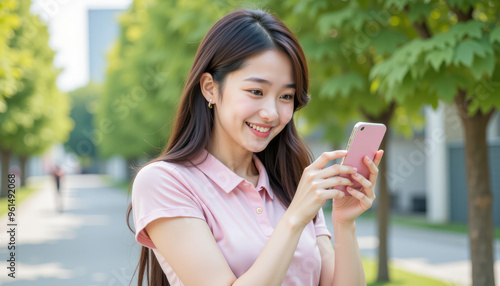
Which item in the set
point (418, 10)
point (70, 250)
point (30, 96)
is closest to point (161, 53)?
point (70, 250)

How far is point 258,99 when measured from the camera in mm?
2008

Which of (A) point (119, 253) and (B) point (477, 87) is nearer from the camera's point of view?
(B) point (477, 87)

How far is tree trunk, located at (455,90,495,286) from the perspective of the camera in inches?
221

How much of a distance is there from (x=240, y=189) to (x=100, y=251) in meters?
9.72

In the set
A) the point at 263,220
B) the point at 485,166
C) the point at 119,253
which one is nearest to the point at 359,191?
the point at 263,220

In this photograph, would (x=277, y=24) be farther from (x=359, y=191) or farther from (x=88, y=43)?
(x=88, y=43)

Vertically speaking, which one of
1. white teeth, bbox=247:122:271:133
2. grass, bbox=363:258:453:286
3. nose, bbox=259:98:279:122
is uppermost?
nose, bbox=259:98:279:122

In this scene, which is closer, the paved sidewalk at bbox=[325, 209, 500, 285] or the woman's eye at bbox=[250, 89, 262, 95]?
the woman's eye at bbox=[250, 89, 262, 95]

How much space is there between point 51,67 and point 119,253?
1574cm

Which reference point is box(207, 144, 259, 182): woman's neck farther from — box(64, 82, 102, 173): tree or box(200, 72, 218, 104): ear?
box(64, 82, 102, 173): tree

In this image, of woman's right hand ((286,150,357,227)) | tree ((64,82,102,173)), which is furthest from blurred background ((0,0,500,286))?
tree ((64,82,102,173))

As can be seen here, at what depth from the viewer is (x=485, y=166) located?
562 cm

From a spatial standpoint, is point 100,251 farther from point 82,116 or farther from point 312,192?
point 82,116

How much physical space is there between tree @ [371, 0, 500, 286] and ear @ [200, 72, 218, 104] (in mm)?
2517
